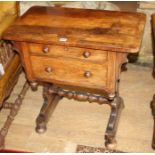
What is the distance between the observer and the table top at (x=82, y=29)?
5.50ft

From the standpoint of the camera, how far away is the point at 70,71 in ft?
6.17

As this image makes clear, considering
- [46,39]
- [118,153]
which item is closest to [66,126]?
[118,153]

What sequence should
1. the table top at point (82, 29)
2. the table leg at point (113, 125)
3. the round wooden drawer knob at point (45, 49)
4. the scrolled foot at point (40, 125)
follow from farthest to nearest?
the scrolled foot at point (40, 125) → the table leg at point (113, 125) → the round wooden drawer knob at point (45, 49) → the table top at point (82, 29)

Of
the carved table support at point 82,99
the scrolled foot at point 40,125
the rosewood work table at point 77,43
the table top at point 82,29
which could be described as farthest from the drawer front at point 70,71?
the scrolled foot at point 40,125

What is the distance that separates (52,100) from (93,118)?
0.39 meters

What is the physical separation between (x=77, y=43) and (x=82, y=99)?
2.33ft

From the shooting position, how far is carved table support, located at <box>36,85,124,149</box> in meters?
2.17

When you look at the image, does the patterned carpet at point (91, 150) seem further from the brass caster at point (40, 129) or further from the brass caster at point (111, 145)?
the brass caster at point (40, 129)

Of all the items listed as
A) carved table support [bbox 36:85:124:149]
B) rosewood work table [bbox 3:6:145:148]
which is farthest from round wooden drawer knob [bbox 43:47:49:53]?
carved table support [bbox 36:85:124:149]

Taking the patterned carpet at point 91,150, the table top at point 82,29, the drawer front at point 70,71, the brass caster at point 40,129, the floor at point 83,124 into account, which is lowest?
the patterned carpet at point 91,150

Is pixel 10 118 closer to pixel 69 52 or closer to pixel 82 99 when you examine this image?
pixel 82 99

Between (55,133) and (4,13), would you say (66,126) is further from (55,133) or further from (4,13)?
(4,13)

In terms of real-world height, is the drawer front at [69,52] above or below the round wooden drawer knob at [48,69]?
above

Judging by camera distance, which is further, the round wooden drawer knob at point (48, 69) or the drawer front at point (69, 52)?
the round wooden drawer knob at point (48, 69)
